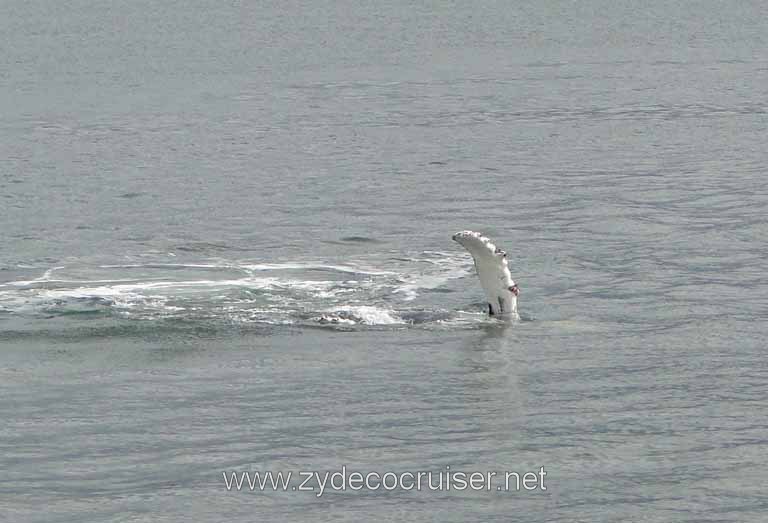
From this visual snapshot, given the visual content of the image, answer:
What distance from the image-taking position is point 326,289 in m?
31.9

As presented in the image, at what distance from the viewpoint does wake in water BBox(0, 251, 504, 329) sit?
1168 inches

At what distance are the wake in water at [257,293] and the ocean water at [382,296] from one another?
0.10 metres

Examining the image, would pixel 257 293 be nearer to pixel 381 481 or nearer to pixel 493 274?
pixel 493 274

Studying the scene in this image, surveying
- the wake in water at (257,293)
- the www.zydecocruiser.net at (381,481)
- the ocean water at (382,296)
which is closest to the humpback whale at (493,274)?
the wake in water at (257,293)

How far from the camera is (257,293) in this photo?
103 ft

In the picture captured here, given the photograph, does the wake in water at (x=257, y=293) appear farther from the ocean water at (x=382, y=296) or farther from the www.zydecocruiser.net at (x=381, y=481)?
the www.zydecocruiser.net at (x=381, y=481)

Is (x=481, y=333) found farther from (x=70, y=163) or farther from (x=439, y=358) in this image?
(x=70, y=163)

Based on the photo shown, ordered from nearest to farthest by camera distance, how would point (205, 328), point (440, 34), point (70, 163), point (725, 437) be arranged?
point (725, 437), point (205, 328), point (70, 163), point (440, 34)

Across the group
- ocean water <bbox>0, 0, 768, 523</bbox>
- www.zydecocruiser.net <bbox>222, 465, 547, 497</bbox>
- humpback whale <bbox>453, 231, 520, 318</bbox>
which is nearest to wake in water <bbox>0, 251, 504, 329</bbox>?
ocean water <bbox>0, 0, 768, 523</bbox>

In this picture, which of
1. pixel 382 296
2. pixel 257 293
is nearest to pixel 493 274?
pixel 382 296

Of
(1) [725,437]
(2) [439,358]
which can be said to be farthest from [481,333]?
(1) [725,437]

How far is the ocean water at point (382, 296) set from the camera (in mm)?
21453

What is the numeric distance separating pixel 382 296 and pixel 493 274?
301 centimetres

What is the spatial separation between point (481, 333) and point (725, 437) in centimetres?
683
